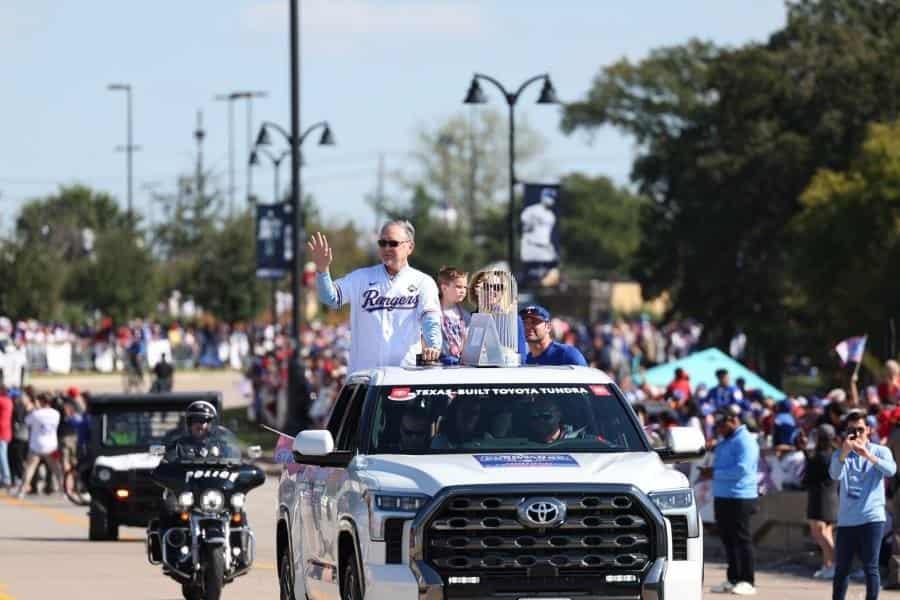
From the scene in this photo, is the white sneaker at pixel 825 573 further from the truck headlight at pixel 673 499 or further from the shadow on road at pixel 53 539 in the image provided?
the truck headlight at pixel 673 499

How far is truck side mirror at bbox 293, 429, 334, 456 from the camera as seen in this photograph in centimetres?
1234

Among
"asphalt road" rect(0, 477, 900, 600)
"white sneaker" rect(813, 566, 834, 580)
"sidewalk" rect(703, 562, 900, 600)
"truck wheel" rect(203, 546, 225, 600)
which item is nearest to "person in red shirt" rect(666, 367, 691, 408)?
"asphalt road" rect(0, 477, 900, 600)

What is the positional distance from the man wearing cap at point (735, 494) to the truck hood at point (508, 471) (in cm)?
804

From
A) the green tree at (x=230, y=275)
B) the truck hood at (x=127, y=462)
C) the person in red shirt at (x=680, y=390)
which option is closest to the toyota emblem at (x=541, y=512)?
the truck hood at (x=127, y=462)

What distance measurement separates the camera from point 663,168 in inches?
3036

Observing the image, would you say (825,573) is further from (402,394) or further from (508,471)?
(508,471)

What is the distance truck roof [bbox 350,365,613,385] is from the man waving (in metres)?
1.03

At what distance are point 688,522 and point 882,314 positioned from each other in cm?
4334

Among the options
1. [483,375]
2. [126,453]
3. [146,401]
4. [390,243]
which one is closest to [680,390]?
[146,401]

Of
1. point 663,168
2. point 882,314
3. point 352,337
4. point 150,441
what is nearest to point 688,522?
point 352,337

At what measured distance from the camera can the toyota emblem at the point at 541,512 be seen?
452 inches

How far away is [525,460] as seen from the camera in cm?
1190

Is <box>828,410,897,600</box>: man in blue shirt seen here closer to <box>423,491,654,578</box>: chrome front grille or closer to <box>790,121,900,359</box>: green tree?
<box>423,491,654,578</box>: chrome front grille

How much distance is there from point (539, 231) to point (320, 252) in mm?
29246
